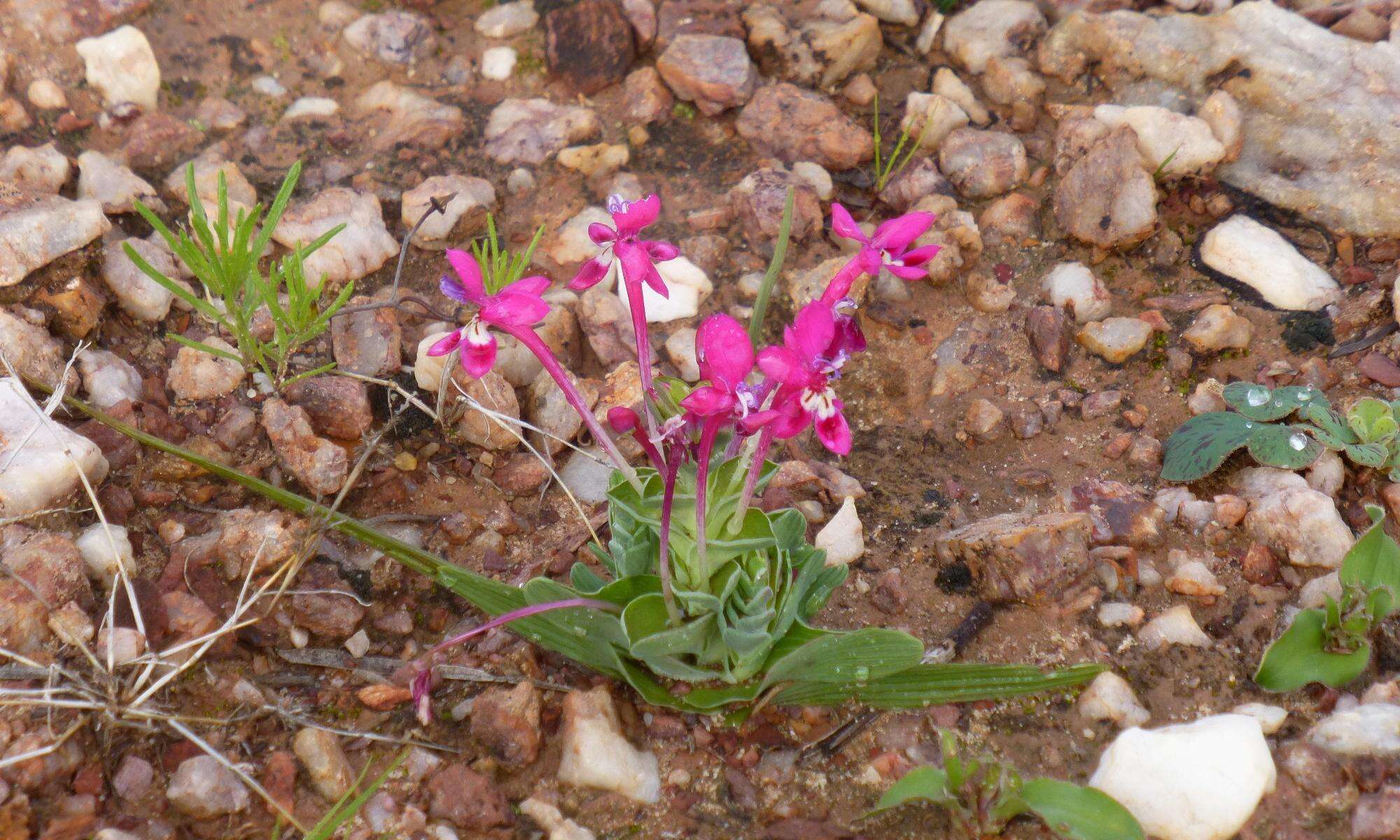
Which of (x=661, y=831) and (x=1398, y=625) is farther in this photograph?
(x=1398, y=625)

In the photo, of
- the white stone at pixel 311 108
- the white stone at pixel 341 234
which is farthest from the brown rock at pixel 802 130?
the white stone at pixel 311 108

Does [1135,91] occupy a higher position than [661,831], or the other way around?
[1135,91]

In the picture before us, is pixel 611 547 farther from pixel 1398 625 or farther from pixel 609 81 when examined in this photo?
pixel 609 81

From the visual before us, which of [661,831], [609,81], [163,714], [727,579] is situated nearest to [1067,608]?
[727,579]

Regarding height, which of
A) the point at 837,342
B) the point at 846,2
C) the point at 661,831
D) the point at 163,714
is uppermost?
the point at 837,342

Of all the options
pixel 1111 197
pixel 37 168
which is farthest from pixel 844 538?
pixel 37 168

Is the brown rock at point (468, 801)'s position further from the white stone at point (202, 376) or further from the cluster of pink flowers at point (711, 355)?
the white stone at point (202, 376)

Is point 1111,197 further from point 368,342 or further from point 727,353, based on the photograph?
point 368,342

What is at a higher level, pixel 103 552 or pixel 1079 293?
pixel 103 552
